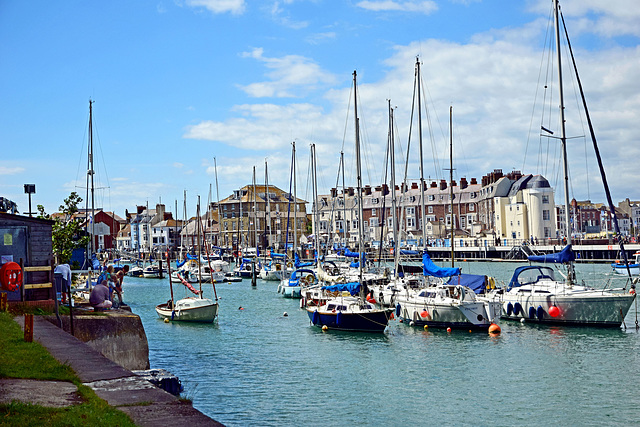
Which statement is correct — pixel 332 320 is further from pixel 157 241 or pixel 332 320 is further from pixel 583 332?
pixel 157 241

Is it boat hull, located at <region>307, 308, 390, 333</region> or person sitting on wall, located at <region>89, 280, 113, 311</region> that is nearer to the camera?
person sitting on wall, located at <region>89, 280, 113, 311</region>

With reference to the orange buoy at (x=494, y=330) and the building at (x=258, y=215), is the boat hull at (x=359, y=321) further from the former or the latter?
the building at (x=258, y=215)

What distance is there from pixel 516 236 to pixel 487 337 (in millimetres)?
100720

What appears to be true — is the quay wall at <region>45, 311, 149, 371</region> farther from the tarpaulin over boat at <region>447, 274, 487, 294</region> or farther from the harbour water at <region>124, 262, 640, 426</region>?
the tarpaulin over boat at <region>447, 274, 487, 294</region>

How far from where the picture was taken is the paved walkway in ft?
36.9

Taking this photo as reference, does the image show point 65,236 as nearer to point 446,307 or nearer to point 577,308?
point 446,307

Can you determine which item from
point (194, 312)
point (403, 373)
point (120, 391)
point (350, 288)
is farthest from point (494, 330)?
point (120, 391)

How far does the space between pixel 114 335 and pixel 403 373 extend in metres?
11.7

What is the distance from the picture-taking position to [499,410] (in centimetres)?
2164

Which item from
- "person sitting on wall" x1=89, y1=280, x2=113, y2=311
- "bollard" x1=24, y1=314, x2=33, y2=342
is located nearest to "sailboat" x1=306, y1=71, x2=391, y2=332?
"person sitting on wall" x1=89, y1=280, x2=113, y2=311

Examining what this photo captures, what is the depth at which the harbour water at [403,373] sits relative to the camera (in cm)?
2133

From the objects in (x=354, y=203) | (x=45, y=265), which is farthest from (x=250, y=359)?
(x=354, y=203)

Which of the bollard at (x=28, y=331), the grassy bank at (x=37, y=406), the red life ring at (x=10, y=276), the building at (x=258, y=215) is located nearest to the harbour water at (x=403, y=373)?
the bollard at (x=28, y=331)

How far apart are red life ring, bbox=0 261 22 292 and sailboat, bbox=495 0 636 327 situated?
27.1 meters
